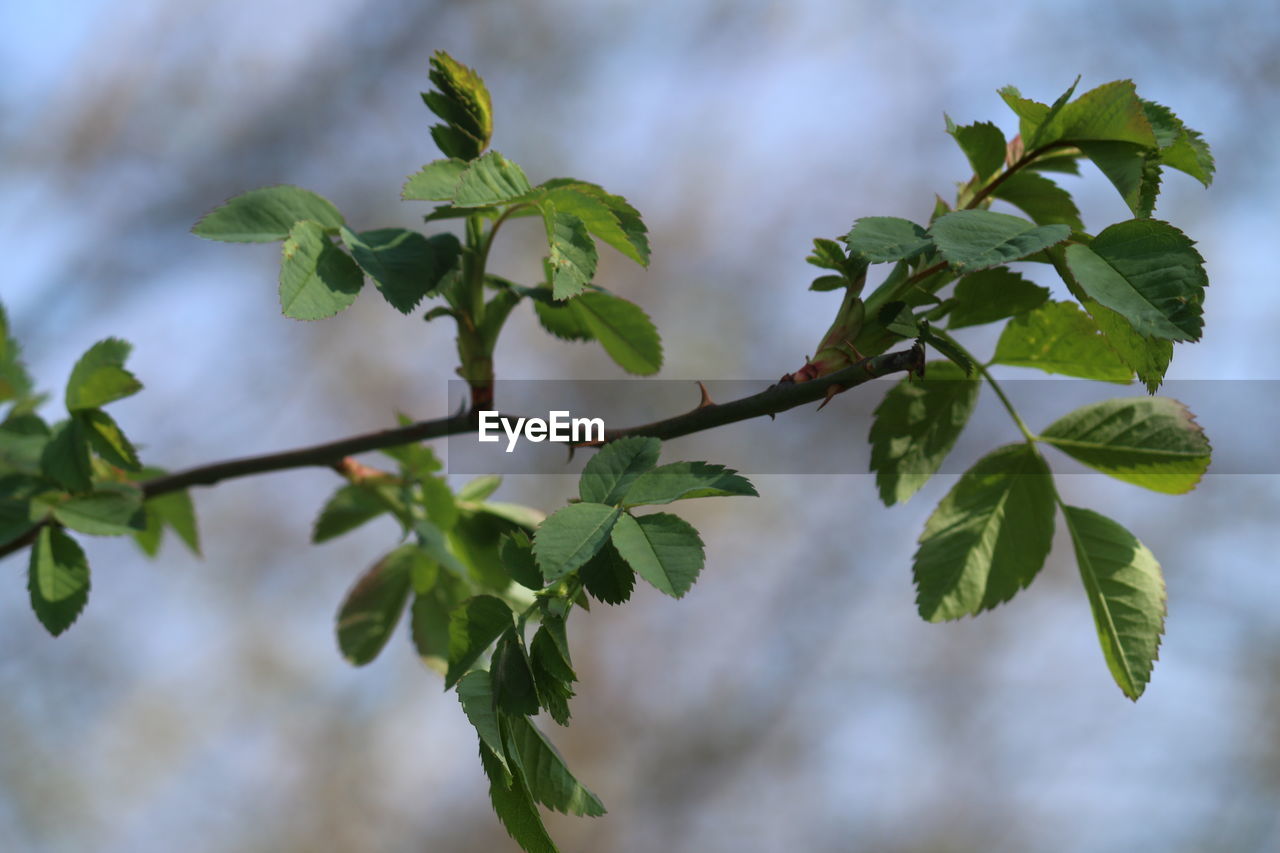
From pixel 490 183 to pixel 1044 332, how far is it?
262 millimetres

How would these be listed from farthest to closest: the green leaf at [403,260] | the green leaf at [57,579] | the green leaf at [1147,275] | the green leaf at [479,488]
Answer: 1. the green leaf at [479,488]
2. the green leaf at [57,579]
3. the green leaf at [403,260]
4. the green leaf at [1147,275]

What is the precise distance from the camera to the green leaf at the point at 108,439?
57 cm

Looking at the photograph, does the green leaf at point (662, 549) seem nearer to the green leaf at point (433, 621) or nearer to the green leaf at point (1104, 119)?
the green leaf at point (1104, 119)

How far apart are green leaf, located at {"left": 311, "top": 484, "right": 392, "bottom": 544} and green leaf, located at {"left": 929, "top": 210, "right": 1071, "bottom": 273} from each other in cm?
42

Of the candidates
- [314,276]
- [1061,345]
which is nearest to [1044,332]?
[1061,345]

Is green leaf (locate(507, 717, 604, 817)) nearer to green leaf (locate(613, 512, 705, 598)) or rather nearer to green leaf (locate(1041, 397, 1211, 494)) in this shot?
green leaf (locate(613, 512, 705, 598))

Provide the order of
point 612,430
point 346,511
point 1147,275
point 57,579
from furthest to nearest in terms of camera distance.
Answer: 1. point 346,511
2. point 57,579
3. point 612,430
4. point 1147,275

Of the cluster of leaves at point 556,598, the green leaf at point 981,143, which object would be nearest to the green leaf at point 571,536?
the cluster of leaves at point 556,598

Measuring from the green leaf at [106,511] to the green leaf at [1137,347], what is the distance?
0.50 meters

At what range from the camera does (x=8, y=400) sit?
73cm

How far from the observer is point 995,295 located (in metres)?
0.45

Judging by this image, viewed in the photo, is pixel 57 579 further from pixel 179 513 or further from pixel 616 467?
pixel 616 467

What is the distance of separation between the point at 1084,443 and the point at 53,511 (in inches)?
21.7

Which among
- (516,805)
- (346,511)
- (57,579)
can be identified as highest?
(346,511)
